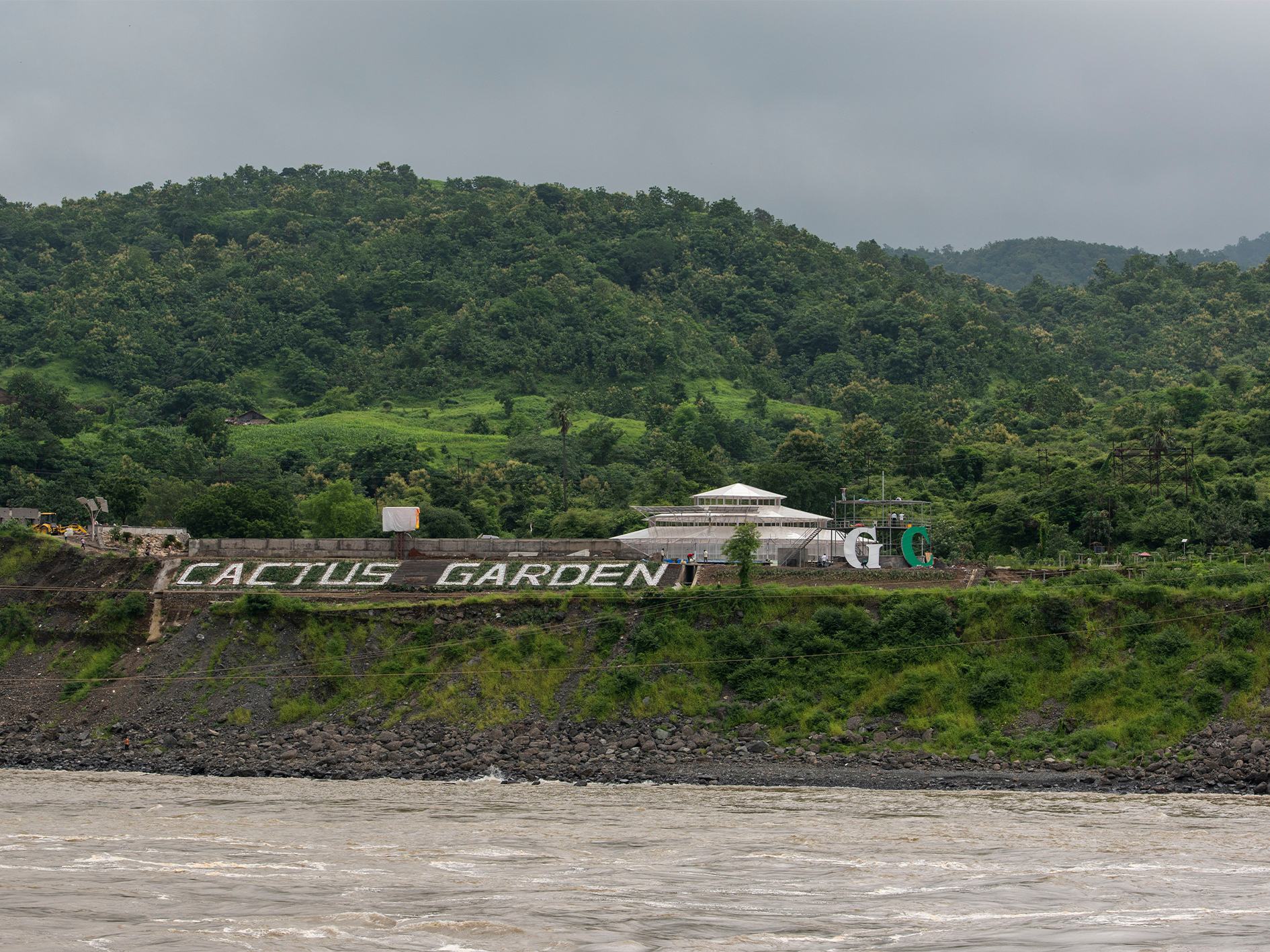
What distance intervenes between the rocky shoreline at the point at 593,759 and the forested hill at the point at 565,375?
28.1 meters

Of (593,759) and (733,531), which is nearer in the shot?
(593,759)

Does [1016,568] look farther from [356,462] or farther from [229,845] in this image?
[356,462]

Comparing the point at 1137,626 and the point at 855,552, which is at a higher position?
the point at 855,552

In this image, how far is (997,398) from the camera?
144m

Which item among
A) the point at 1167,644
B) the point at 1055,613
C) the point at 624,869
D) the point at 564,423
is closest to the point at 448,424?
the point at 564,423

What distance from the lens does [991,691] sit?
44.6 meters

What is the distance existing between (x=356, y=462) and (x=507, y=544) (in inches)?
1961

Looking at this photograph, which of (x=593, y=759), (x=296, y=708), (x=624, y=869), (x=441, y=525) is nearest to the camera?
(x=624, y=869)

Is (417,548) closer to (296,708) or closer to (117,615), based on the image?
(117,615)

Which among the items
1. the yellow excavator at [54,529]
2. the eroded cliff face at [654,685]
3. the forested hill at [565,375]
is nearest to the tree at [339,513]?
the forested hill at [565,375]

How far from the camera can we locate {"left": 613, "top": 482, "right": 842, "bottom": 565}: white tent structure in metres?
61.3

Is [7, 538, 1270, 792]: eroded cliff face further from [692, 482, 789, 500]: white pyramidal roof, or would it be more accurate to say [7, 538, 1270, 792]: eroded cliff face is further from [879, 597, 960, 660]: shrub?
[692, 482, 789, 500]: white pyramidal roof

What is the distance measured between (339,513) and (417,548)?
19705 millimetres

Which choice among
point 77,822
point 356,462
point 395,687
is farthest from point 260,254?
point 77,822
